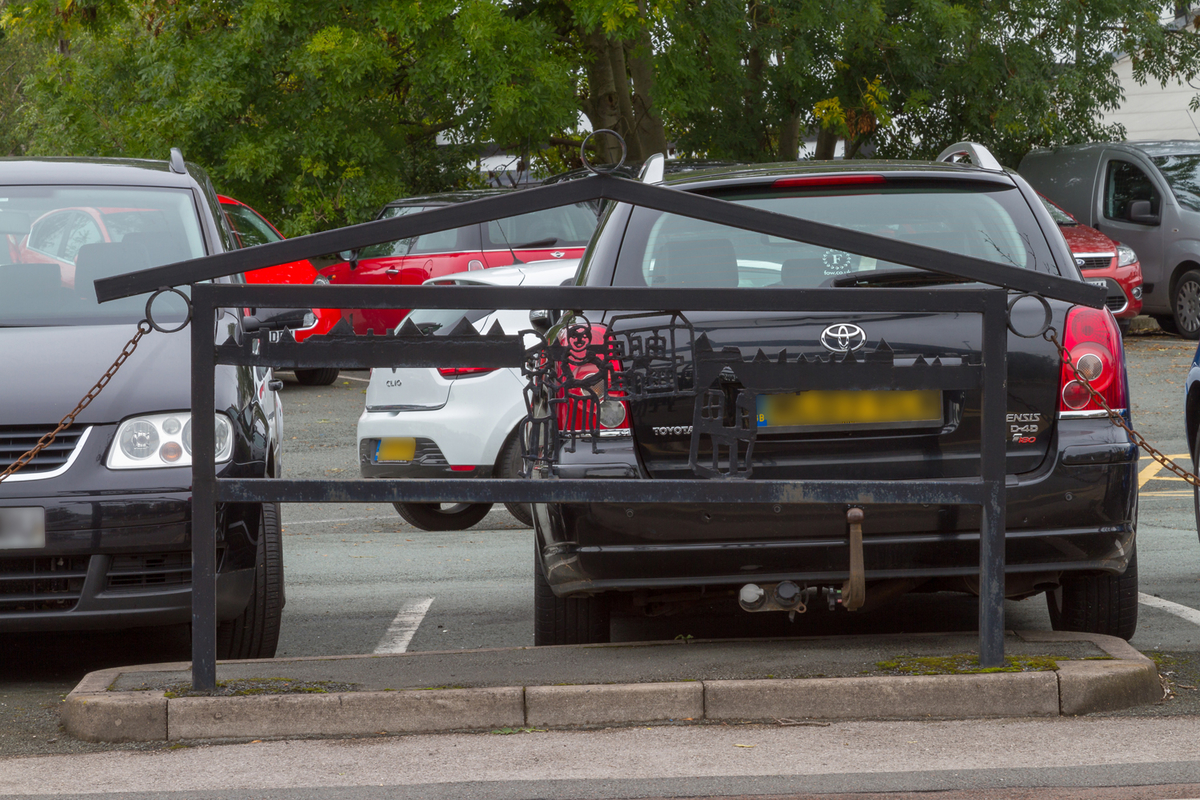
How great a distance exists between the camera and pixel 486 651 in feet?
16.2

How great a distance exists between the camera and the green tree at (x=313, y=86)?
17.8 m

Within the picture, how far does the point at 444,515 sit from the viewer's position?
892 cm

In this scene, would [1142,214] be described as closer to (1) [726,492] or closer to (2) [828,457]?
(2) [828,457]

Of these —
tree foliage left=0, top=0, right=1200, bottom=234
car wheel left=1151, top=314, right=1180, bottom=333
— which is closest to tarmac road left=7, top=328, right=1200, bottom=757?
car wheel left=1151, top=314, right=1180, bottom=333

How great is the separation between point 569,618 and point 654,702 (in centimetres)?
81

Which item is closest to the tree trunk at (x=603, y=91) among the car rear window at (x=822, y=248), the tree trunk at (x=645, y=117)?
the tree trunk at (x=645, y=117)

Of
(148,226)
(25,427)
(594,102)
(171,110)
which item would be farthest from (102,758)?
(594,102)

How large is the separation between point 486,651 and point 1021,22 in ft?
56.0

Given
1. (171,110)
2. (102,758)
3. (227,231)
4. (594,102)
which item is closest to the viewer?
(102,758)

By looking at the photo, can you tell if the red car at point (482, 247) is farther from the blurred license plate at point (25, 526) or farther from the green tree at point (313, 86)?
the blurred license plate at point (25, 526)

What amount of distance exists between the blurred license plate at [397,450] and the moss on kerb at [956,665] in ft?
13.5

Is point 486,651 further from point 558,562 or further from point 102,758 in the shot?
point 102,758

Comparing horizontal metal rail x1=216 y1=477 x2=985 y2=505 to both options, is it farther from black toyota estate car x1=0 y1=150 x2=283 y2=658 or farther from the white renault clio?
the white renault clio

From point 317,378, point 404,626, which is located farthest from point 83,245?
point 317,378
